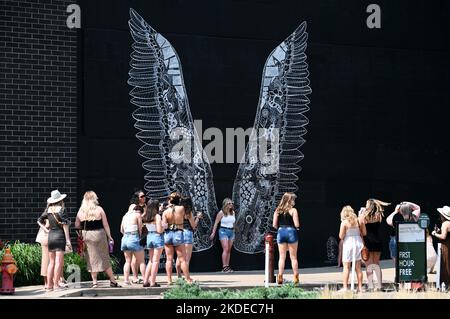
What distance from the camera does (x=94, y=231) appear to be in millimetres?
19734

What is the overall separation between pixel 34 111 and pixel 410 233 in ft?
28.3

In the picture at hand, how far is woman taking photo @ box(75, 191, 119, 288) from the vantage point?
1970 centimetres

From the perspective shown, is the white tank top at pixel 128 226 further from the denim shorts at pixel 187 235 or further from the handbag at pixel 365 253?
the handbag at pixel 365 253

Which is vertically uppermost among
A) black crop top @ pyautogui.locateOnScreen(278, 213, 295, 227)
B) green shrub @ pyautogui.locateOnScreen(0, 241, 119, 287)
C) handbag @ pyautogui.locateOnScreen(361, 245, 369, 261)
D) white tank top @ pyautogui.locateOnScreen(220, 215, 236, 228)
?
black crop top @ pyautogui.locateOnScreen(278, 213, 295, 227)

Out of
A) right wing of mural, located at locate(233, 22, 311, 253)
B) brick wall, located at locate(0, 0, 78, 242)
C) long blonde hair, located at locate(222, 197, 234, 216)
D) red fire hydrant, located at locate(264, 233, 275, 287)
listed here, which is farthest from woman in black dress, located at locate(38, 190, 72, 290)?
right wing of mural, located at locate(233, 22, 311, 253)

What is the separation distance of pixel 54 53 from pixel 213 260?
223 inches

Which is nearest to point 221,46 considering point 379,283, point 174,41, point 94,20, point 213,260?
point 174,41

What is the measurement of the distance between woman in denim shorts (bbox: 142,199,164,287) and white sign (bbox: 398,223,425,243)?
165 inches

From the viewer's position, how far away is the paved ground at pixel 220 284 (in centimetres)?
1945

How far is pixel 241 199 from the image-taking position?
2597cm

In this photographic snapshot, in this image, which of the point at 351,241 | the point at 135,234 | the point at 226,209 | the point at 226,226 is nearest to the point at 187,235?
the point at 135,234

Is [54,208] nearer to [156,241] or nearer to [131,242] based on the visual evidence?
[131,242]

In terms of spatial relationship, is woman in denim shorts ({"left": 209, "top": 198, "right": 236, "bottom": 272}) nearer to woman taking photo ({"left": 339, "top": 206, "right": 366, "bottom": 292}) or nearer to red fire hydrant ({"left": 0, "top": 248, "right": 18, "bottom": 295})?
woman taking photo ({"left": 339, "top": 206, "right": 366, "bottom": 292})

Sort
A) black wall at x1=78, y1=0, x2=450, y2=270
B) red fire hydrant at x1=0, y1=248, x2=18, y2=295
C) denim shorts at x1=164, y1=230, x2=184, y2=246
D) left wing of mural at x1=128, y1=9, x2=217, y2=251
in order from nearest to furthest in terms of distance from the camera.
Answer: red fire hydrant at x1=0, y1=248, x2=18, y2=295 → denim shorts at x1=164, y1=230, x2=184, y2=246 → black wall at x1=78, y1=0, x2=450, y2=270 → left wing of mural at x1=128, y1=9, x2=217, y2=251
